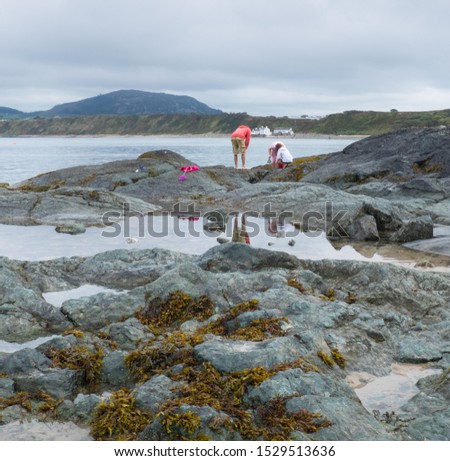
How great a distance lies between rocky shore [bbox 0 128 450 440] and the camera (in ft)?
15.1

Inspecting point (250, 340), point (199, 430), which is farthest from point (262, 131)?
point (199, 430)

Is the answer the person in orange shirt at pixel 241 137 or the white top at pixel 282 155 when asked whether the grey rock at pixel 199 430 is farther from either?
the white top at pixel 282 155

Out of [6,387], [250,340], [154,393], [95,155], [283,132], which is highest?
[283,132]

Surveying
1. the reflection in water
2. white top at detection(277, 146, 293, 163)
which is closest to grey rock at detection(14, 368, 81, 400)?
the reflection in water

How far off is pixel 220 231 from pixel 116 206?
5499mm

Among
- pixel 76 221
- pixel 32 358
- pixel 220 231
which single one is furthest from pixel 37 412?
pixel 76 221

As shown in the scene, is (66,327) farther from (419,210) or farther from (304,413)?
(419,210)

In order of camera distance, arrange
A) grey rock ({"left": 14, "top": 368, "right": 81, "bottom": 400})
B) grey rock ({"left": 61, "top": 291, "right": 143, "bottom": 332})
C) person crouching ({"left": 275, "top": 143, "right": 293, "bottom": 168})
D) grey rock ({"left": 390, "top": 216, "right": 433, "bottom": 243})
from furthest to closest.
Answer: person crouching ({"left": 275, "top": 143, "right": 293, "bottom": 168}), grey rock ({"left": 390, "top": 216, "right": 433, "bottom": 243}), grey rock ({"left": 61, "top": 291, "right": 143, "bottom": 332}), grey rock ({"left": 14, "top": 368, "right": 81, "bottom": 400})

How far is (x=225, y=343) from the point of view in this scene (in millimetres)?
5746

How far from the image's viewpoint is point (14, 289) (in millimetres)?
8117

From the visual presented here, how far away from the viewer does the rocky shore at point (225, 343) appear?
182 inches

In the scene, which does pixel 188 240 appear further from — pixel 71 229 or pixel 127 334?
pixel 127 334

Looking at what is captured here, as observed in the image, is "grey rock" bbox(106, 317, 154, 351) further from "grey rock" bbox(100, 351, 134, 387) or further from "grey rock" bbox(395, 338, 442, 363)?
"grey rock" bbox(395, 338, 442, 363)

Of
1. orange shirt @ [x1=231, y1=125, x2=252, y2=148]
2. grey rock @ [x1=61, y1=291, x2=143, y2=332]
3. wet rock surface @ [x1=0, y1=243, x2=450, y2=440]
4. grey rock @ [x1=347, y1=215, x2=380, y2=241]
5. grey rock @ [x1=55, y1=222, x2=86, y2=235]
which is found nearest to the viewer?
wet rock surface @ [x1=0, y1=243, x2=450, y2=440]
